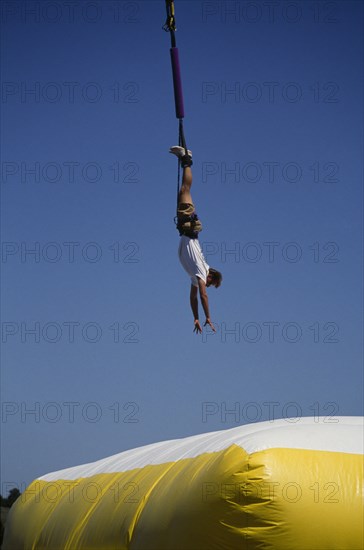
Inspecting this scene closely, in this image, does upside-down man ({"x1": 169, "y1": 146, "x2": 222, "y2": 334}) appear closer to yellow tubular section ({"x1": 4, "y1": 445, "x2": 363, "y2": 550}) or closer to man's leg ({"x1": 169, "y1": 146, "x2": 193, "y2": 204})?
man's leg ({"x1": 169, "y1": 146, "x2": 193, "y2": 204})

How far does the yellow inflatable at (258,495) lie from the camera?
28.1 feet

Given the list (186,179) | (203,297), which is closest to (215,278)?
(203,297)

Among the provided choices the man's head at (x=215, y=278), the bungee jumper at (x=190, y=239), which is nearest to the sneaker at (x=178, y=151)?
the bungee jumper at (x=190, y=239)

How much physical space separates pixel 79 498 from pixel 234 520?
551 centimetres

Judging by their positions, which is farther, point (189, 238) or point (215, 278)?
point (215, 278)

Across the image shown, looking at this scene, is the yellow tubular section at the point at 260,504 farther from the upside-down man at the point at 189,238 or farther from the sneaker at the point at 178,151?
the sneaker at the point at 178,151

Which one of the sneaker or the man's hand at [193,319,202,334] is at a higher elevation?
the sneaker

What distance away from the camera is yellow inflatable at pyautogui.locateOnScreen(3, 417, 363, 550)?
28.1 feet

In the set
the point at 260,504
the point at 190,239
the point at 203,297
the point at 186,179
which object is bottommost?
the point at 260,504

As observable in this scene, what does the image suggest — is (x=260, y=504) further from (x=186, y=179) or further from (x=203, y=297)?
(x=186, y=179)

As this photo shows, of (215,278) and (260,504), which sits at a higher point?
(215,278)

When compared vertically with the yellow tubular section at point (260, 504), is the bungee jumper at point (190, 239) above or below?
above

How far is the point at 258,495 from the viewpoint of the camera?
861 cm

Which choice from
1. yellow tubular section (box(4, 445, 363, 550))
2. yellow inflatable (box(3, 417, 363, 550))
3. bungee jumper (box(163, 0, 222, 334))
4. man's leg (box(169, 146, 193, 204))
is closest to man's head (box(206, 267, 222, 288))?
bungee jumper (box(163, 0, 222, 334))
